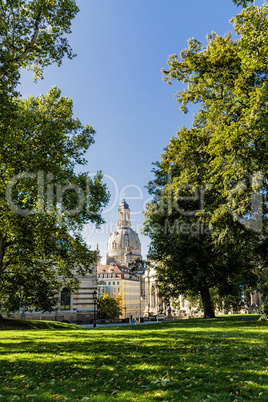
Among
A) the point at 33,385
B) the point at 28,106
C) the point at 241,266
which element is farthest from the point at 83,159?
the point at 33,385

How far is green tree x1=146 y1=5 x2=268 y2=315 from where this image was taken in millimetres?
15125

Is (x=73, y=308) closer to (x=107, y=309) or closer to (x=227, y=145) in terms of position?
(x=107, y=309)

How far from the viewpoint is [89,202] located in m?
23.5

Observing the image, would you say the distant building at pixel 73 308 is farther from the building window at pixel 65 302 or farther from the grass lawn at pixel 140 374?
the grass lawn at pixel 140 374

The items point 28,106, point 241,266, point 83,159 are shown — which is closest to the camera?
point 28,106

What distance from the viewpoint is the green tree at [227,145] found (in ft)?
49.6

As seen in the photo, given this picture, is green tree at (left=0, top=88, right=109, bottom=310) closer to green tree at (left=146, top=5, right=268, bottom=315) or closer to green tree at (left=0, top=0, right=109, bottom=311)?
green tree at (left=0, top=0, right=109, bottom=311)

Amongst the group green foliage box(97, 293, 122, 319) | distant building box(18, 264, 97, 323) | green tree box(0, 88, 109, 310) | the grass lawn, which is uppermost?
green tree box(0, 88, 109, 310)

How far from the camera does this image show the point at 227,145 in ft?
51.8

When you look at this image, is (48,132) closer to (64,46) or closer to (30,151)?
(30,151)

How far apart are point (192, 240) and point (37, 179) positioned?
14545mm

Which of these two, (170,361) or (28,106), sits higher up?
(28,106)

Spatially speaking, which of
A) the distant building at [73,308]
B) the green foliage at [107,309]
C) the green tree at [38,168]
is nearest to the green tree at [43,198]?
the green tree at [38,168]

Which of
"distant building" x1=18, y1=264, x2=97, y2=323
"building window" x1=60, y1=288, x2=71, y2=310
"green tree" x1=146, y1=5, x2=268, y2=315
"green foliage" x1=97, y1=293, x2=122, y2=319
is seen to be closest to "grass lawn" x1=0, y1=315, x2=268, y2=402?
"green tree" x1=146, y1=5, x2=268, y2=315
